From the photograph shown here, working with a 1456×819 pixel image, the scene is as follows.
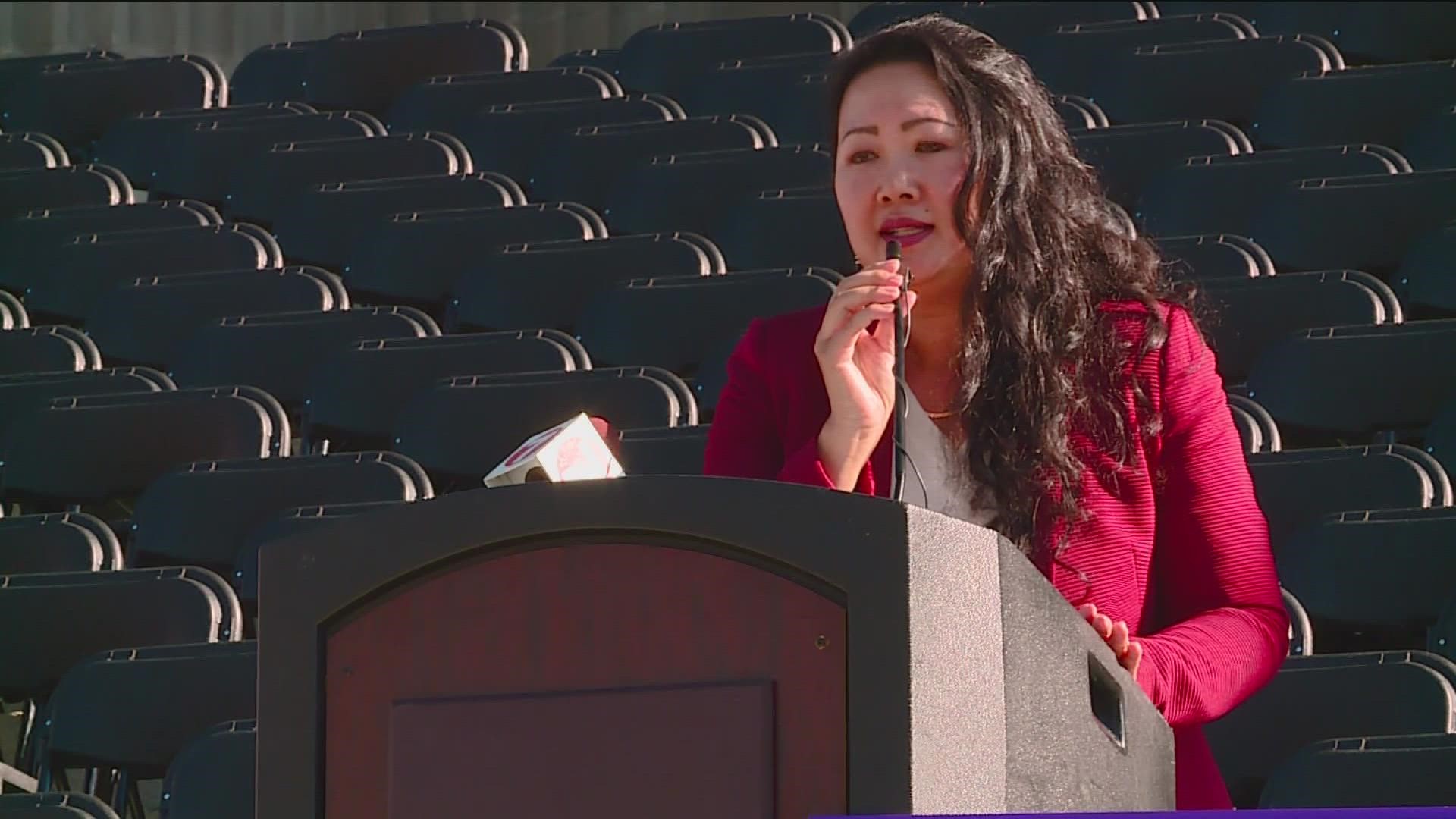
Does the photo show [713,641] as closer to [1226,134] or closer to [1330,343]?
[1330,343]

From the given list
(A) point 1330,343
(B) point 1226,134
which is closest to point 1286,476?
(A) point 1330,343

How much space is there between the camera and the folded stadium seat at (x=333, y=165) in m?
4.72

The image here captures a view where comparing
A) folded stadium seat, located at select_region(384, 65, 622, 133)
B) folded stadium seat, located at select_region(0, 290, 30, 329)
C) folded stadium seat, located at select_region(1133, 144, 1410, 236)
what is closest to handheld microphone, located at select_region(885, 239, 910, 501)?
folded stadium seat, located at select_region(1133, 144, 1410, 236)

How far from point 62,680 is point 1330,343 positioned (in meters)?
1.74

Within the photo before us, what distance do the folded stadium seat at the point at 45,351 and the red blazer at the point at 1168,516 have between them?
264cm

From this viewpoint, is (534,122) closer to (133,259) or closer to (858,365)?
(133,259)

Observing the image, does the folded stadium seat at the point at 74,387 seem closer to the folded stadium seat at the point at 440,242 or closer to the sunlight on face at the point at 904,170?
the folded stadium seat at the point at 440,242

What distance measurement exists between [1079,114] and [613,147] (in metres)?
0.97

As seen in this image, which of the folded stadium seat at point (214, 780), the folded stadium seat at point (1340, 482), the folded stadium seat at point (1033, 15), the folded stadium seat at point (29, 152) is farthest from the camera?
the folded stadium seat at point (29, 152)

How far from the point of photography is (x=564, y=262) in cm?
402

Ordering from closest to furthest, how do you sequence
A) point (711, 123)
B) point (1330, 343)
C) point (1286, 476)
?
point (1286, 476) < point (1330, 343) < point (711, 123)

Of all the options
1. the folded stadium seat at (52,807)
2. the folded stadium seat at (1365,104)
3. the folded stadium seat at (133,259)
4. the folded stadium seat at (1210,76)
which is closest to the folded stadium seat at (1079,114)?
the folded stadium seat at (1210,76)

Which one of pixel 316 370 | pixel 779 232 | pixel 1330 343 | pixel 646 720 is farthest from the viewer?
pixel 779 232

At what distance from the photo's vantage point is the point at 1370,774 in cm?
220
